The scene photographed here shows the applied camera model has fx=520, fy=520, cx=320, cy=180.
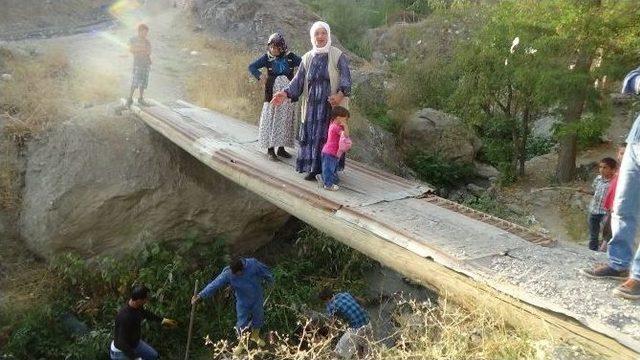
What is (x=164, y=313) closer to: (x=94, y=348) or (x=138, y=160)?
(x=94, y=348)

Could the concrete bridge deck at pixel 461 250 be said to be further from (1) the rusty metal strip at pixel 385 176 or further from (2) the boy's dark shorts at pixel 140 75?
(2) the boy's dark shorts at pixel 140 75

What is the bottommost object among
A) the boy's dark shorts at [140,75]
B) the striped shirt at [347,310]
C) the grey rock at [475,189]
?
the grey rock at [475,189]

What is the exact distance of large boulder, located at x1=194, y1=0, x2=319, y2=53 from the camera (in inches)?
529

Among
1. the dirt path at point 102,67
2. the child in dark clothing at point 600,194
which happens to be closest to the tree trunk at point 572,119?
the child in dark clothing at point 600,194

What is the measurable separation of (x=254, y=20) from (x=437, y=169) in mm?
6953

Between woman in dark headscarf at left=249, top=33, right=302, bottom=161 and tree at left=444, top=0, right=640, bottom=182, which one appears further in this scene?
tree at left=444, top=0, right=640, bottom=182

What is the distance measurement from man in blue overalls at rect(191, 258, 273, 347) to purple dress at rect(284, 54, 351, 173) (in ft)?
3.33

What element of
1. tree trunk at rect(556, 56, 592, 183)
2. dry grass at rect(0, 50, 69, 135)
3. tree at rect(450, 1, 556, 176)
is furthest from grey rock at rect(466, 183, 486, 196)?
dry grass at rect(0, 50, 69, 135)

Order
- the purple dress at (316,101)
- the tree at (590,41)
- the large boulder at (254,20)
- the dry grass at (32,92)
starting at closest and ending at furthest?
the purple dress at (316,101) < the dry grass at (32,92) < the tree at (590,41) < the large boulder at (254,20)

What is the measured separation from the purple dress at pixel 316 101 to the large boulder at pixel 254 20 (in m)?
8.76

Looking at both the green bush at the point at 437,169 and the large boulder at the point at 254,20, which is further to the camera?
the large boulder at the point at 254,20

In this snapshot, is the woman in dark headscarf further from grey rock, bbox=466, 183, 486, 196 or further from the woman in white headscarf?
grey rock, bbox=466, 183, 486, 196

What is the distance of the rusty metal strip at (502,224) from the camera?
343 centimetres

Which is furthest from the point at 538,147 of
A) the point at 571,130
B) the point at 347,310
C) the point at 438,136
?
the point at 347,310
